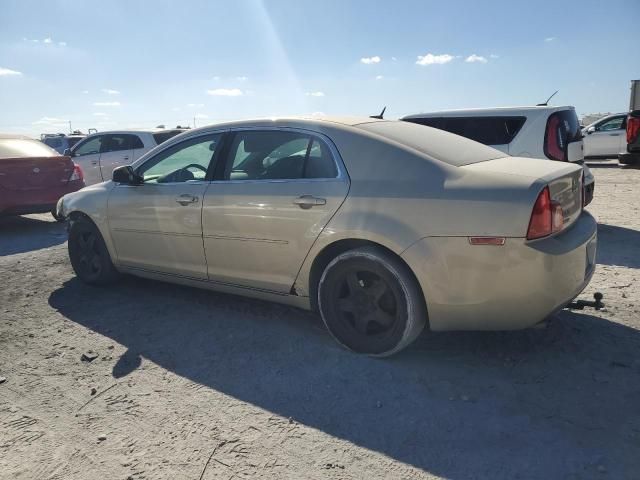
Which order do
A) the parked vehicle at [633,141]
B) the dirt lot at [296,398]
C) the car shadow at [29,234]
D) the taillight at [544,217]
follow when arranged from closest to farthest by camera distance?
1. the dirt lot at [296,398]
2. the taillight at [544,217]
3. the parked vehicle at [633,141]
4. the car shadow at [29,234]

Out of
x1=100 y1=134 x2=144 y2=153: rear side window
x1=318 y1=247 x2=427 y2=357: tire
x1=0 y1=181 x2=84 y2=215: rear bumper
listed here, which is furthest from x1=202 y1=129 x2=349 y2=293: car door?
x1=100 y1=134 x2=144 y2=153: rear side window

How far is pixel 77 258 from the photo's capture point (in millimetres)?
5211

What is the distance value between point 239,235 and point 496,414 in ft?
7.01

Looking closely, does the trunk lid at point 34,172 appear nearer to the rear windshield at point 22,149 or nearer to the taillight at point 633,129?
the rear windshield at point 22,149

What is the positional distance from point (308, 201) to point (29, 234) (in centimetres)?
A: 637

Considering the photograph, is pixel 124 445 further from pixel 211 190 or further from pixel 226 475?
pixel 211 190

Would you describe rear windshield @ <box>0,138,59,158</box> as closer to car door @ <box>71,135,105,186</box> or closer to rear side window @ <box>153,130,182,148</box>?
car door @ <box>71,135,105,186</box>

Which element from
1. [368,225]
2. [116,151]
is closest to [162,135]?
[116,151]

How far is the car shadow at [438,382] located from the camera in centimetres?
243

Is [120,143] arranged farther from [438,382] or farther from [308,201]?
[438,382]

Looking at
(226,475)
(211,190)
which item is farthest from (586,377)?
(211,190)

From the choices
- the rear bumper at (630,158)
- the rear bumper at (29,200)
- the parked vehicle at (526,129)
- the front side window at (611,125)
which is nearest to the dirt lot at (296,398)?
the rear bumper at (630,158)

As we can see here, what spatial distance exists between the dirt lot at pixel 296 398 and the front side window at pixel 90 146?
8201mm

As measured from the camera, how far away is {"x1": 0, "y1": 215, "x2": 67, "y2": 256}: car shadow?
23.2ft
